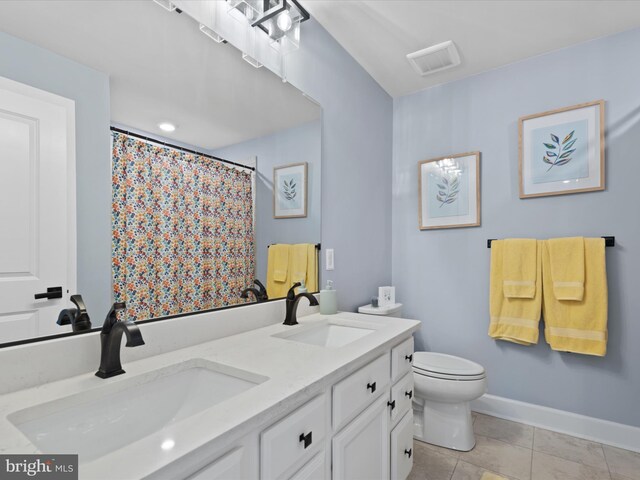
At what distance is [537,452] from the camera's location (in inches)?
78.8

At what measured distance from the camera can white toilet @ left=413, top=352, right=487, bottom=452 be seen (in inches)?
77.6

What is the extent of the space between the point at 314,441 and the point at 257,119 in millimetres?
1339

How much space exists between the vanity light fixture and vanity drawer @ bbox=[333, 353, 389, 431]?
1.40m

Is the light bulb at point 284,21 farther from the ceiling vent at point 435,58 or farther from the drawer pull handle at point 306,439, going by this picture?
the drawer pull handle at point 306,439

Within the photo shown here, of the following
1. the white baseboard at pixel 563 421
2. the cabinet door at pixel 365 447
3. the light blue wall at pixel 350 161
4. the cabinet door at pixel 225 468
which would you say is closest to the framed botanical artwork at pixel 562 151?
the light blue wall at pixel 350 161

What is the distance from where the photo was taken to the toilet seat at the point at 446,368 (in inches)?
77.9

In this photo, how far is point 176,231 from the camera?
4.07 ft

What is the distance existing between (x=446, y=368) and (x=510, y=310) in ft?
2.16

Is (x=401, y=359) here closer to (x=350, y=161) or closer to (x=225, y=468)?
Result: (x=225, y=468)

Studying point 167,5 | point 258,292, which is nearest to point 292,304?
point 258,292

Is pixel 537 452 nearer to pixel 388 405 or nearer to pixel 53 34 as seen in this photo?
pixel 388 405

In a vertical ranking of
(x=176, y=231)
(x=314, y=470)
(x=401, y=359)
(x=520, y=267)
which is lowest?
(x=314, y=470)

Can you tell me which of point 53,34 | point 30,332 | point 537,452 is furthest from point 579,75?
point 30,332

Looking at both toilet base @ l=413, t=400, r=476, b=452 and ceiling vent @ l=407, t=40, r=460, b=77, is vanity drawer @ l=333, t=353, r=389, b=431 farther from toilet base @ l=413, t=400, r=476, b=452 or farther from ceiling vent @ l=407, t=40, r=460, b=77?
ceiling vent @ l=407, t=40, r=460, b=77
